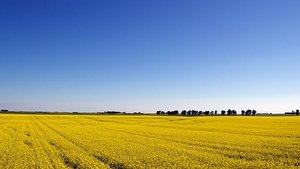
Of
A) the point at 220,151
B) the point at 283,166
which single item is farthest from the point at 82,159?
the point at 283,166

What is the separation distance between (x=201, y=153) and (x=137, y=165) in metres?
6.24

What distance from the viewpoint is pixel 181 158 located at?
22250mm

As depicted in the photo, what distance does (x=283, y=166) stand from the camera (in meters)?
19.0

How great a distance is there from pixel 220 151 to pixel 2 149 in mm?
15770

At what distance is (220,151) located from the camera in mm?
25516

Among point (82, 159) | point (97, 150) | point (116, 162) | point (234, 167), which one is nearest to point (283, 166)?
point (234, 167)

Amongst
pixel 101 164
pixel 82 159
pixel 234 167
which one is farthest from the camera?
pixel 82 159

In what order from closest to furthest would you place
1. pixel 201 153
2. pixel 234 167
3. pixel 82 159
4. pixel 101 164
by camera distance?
pixel 234 167 → pixel 101 164 → pixel 82 159 → pixel 201 153

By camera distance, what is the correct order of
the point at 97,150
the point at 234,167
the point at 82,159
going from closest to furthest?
1. the point at 234,167
2. the point at 82,159
3. the point at 97,150

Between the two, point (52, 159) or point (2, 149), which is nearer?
point (52, 159)

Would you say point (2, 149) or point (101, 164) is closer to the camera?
point (101, 164)

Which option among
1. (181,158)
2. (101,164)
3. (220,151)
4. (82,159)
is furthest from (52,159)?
(220,151)

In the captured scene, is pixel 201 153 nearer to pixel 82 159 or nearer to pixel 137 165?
pixel 137 165

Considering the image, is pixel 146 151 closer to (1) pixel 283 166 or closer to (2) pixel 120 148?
(2) pixel 120 148
